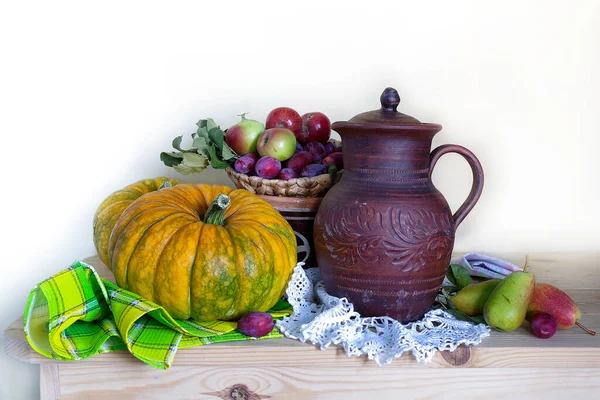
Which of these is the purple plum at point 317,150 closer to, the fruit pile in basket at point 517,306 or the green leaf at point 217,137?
the green leaf at point 217,137

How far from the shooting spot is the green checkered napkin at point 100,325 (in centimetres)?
87

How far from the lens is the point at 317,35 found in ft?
4.85

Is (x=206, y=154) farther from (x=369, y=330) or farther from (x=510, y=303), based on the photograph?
(x=510, y=303)

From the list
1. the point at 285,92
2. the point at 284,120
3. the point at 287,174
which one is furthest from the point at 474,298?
the point at 285,92

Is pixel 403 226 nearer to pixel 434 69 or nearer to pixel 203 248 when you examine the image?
pixel 203 248

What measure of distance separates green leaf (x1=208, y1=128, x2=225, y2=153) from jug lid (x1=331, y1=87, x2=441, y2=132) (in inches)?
11.8

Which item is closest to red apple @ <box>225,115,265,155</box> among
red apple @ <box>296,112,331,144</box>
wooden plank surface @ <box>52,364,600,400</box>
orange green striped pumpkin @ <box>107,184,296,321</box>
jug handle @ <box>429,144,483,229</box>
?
red apple @ <box>296,112,331,144</box>

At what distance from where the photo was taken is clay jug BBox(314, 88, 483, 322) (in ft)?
3.13

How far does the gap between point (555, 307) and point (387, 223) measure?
12.8 inches

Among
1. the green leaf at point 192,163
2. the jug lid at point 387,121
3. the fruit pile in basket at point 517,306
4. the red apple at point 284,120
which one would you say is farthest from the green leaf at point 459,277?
the green leaf at point 192,163

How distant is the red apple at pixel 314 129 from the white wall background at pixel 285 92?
241mm

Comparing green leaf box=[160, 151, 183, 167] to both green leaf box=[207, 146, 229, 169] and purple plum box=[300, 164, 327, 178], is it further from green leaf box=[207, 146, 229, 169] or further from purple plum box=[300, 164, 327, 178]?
purple plum box=[300, 164, 327, 178]

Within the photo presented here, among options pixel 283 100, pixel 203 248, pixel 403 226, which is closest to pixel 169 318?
pixel 203 248

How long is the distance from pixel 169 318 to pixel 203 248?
123mm
